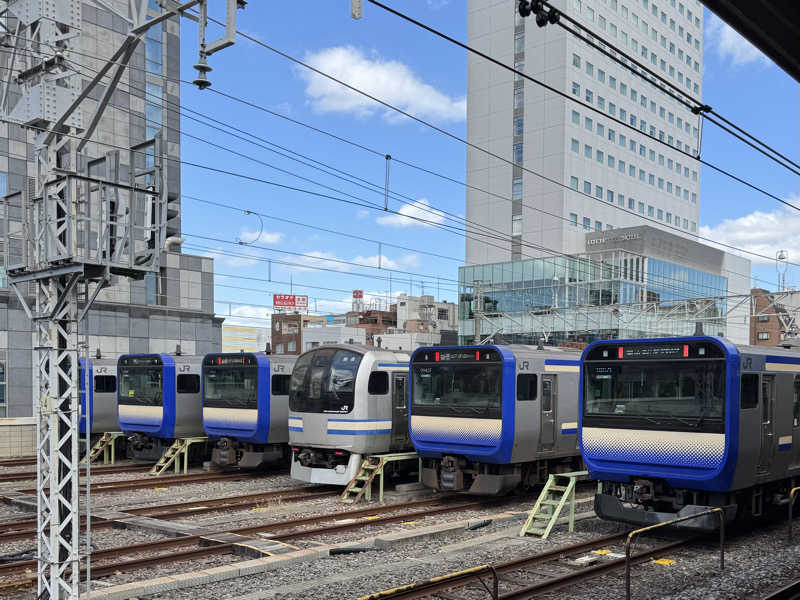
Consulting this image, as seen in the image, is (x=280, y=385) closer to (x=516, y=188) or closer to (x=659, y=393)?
(x=659, y=393)

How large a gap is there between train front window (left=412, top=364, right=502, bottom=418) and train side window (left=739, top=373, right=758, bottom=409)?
441cm

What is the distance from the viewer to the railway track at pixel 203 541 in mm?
10500

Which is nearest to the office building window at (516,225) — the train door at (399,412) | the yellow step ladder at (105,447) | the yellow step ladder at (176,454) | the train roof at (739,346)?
the yellow step ladder at (105,447)

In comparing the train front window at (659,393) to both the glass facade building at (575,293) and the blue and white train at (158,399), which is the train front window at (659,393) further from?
the glass facade building at (575,293)

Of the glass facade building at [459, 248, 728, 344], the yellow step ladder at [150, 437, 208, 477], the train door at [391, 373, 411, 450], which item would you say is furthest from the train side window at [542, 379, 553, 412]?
the glass facade building at [459, 248, 728, 344]

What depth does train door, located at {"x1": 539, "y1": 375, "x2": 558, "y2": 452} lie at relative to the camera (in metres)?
15.5

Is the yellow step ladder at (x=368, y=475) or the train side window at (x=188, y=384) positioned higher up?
the train side window at (x=188, y=384)

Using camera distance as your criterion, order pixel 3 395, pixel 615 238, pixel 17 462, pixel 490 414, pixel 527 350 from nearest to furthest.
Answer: pixel 490 414
pixel 527 350
pixel 17 462
pixel 3 395
pixel 615 238

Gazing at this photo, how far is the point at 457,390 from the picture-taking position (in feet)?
49.8

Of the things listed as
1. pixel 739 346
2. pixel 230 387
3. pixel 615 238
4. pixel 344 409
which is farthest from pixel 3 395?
pixel 615 238

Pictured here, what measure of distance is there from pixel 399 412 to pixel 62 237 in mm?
10162

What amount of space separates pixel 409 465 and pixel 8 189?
92.2 ft

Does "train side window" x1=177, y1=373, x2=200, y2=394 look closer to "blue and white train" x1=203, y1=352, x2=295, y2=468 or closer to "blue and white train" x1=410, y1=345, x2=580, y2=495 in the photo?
"blue and white train" x1=203, y1=352, x2=295, y2=468

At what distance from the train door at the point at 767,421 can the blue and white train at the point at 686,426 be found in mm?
15
